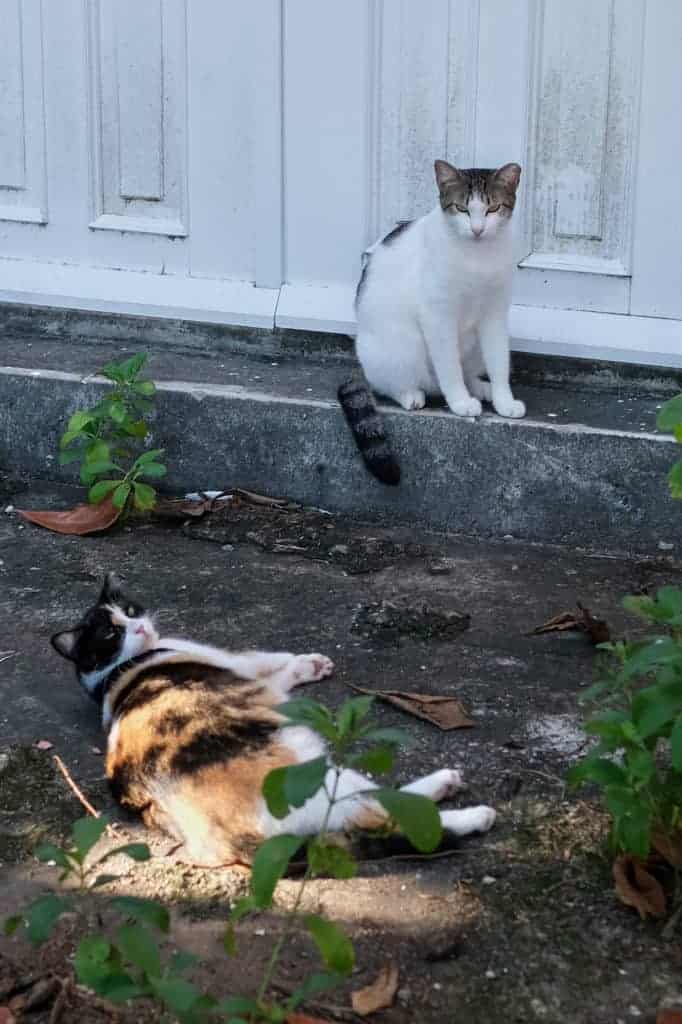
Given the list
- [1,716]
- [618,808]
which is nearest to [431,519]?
[1,716]

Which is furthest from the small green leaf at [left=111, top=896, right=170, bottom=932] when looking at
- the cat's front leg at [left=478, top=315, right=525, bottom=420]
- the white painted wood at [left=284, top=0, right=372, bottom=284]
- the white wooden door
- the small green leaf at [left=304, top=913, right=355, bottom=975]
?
the white painted wood at [left=284, top=0, right=372, bottom=284]

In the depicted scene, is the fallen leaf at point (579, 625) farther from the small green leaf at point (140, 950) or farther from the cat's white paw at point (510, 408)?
the small green leaf at point (140, 950)

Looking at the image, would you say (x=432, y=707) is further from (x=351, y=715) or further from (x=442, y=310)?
(x=442, y=310)

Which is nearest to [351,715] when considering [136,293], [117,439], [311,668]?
[311,668]

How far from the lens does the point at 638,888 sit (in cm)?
290

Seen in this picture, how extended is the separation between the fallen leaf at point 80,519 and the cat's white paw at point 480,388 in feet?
4.38

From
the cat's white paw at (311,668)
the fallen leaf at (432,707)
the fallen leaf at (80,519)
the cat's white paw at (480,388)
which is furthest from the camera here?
the cat's white paw at (480,388)

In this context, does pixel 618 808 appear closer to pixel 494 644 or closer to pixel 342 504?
pixel 494 644

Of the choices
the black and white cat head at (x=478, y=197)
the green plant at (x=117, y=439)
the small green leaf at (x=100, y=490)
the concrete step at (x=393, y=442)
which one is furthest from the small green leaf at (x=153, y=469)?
the black and white cat head at (x=478, y=197)

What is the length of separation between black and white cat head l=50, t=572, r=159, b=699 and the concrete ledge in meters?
1.49

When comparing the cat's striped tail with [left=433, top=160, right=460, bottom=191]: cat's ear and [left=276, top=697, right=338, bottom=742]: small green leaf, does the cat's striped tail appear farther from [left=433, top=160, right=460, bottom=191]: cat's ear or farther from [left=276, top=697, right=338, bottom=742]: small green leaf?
[left=276, top=697, right=338, bottom=742]: small green leaf

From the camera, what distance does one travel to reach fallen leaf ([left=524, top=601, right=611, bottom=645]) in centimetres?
408

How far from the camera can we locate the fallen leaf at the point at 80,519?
506 centimetres

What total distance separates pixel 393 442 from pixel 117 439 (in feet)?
3.40
